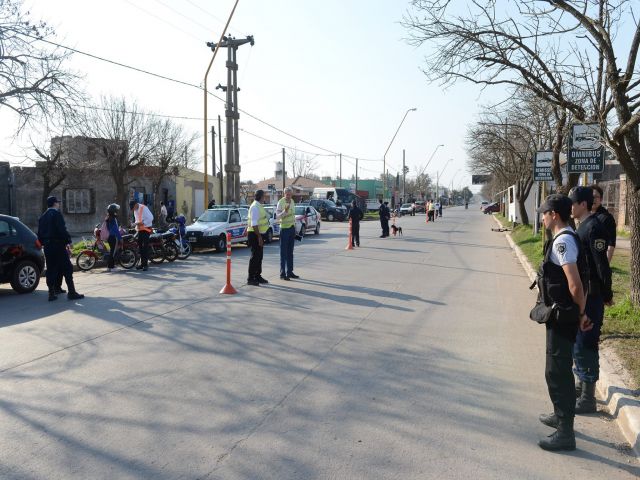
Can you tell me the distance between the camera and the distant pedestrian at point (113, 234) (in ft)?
46.4

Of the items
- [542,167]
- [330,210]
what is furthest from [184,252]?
[330,210]

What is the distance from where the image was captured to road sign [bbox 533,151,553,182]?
1612cm

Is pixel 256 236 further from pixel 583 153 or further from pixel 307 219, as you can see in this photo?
pixel 307 219

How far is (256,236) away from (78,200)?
1002 inches

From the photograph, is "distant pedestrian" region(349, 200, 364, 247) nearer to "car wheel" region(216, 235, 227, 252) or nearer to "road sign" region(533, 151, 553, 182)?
"car wheel" region(216, 235, 227, 252)

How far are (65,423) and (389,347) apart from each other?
3740 mm

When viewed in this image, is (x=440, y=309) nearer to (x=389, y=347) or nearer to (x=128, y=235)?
(x=389, y=347)

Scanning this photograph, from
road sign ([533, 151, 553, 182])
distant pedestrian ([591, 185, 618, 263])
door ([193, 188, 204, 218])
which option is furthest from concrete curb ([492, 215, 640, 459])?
door ([193, 188, 204, 218])

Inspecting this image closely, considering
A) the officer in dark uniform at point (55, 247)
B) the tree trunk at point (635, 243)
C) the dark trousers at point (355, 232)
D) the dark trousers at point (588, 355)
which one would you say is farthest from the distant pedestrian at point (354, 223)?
the dark trousers at point (588, 355)

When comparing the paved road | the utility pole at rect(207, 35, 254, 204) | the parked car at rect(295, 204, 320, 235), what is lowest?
the paved road

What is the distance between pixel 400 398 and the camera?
A: 5.11 metres

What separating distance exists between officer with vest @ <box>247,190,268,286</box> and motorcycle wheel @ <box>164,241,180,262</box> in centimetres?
545

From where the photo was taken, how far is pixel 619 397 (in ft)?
15.9

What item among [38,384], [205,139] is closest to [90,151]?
[205,139]
